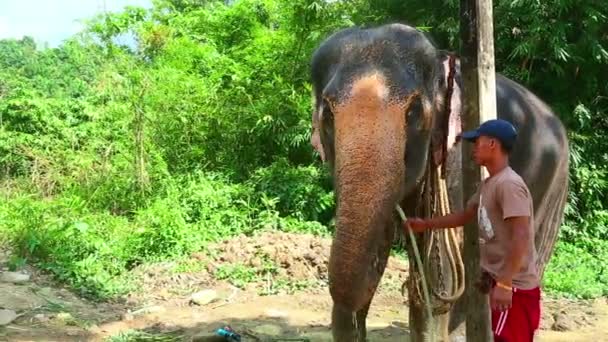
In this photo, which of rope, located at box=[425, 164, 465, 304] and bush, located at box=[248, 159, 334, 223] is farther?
bush, located at box=[248, 159, 334, 223]

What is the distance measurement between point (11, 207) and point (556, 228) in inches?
245

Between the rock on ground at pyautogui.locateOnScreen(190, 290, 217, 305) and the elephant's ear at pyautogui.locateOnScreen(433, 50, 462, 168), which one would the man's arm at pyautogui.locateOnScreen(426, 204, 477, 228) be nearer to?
the elephant's ear at pyautogui.locateOnScreen(433, 50, 462, 168)

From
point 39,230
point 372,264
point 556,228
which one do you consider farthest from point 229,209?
point 372,264

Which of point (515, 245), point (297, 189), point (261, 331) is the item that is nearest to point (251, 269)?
point (261, 331)

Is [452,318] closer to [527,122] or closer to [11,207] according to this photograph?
[527,122]

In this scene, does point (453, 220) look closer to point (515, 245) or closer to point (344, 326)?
point (515, 245)

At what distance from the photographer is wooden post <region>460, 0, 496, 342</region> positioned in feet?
9.27

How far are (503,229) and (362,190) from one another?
630 millimetres

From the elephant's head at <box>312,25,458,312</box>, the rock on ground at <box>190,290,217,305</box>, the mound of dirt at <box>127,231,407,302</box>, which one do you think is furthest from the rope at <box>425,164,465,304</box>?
the mound of dirt at <box>127,231,407,302</box>

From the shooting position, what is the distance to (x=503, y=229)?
2.80m

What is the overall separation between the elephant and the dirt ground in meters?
1.94

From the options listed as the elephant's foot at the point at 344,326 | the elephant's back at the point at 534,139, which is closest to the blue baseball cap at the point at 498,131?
the elephant's foot at the point at 344,326

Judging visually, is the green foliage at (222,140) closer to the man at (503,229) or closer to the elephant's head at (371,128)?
the elephant's head at (371,128)

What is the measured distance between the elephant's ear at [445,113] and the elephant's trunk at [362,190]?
0.64 m
